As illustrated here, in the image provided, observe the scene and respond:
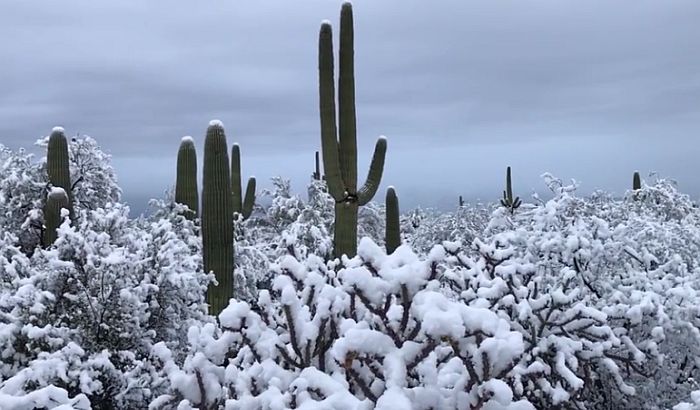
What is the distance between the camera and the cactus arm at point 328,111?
37.9 feet

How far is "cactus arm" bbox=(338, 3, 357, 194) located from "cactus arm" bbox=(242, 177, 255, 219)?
660 centimetres

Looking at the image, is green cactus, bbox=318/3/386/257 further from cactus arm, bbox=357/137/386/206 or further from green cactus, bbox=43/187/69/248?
green cactus, bbox=43/187/69/248

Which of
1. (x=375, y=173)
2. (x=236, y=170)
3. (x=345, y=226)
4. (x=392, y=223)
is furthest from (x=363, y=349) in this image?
(x=236, y=170)

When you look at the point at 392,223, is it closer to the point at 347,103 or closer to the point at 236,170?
the point at 347,103

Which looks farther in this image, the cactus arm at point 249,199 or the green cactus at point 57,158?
the cactus arm at point 249,199

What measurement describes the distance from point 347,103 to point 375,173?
209cm

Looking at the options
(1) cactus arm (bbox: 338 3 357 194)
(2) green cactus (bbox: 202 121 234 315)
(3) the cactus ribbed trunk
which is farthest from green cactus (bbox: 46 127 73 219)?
(1) cactus arm (bbox: 338 3 357 194)

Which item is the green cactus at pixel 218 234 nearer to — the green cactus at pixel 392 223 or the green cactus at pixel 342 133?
the green cactus at pixel 342 133

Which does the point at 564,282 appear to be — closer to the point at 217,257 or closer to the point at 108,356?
the point at 108,356

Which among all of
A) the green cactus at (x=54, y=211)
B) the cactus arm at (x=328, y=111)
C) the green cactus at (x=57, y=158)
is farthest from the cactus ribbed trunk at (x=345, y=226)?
the green cactus at (x=54, y=211)

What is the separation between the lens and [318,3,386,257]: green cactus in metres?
11.6

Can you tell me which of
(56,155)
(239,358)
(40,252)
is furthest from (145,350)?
(56,155)

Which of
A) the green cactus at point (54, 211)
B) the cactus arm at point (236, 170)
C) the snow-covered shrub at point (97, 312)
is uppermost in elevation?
the cactus arm at point (236, 170)

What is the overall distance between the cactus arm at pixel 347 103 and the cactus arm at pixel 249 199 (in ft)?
21.6
